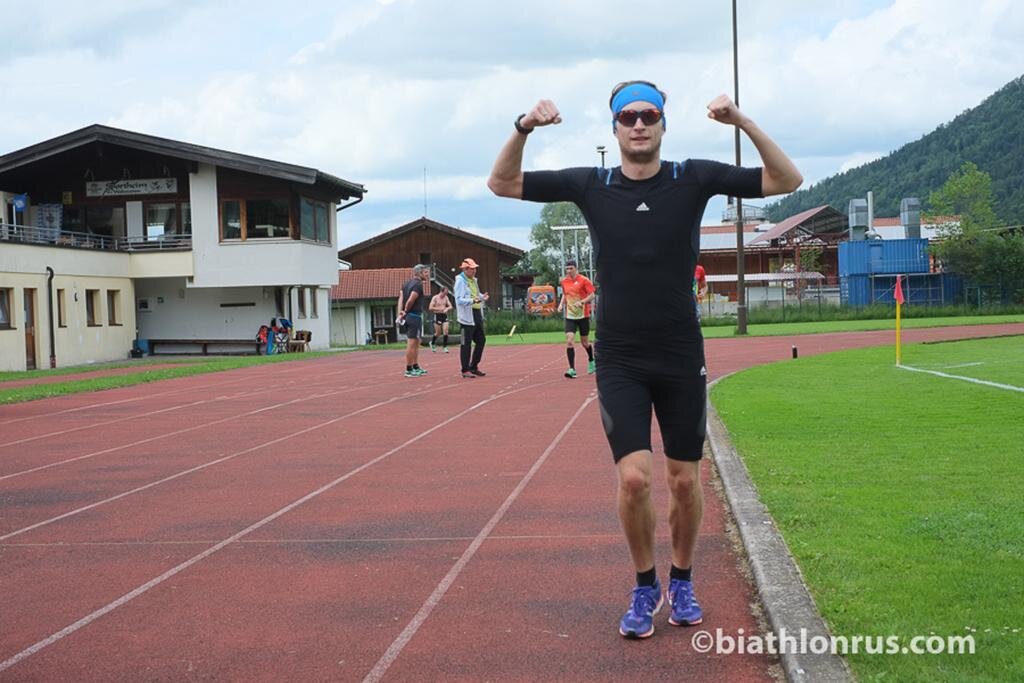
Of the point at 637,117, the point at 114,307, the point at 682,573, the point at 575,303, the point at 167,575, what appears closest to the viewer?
the point at 637,117

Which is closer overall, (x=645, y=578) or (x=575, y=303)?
(x=645, y=578)

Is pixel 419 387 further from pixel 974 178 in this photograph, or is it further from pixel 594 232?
pixel 974 178

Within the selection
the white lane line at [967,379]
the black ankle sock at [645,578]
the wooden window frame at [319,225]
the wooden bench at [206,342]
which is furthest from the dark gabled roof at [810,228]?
the black ankle sock at [645,578]

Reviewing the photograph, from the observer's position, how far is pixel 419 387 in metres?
19.9

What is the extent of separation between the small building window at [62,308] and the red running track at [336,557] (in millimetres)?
24328

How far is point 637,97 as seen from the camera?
5254 millimetres

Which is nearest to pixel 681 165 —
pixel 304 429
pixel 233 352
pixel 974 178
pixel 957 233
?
pixel 304 429

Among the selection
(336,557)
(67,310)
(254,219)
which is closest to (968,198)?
(254,219)

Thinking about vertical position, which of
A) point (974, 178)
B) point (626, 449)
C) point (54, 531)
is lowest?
point (54, 531)

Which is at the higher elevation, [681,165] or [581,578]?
[681,165]

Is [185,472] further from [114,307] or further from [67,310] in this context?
[114,307]

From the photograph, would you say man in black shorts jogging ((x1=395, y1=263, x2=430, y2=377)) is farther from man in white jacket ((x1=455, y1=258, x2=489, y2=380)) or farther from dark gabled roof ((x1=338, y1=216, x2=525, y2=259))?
dark gabled roof ((x1=338, y1=216, x2=525, y2=259))

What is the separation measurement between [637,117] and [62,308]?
35.7 m

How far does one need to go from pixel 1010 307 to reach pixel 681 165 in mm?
57043
